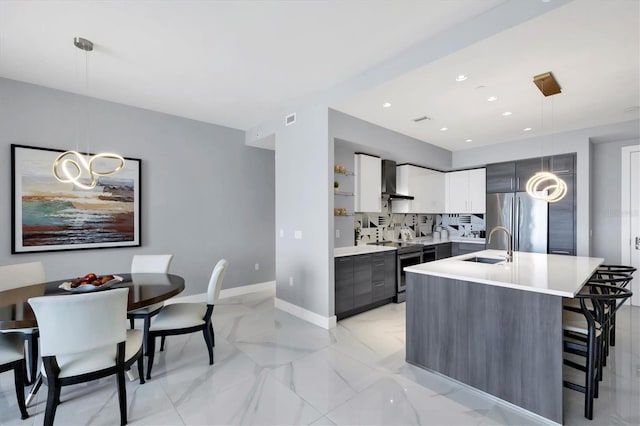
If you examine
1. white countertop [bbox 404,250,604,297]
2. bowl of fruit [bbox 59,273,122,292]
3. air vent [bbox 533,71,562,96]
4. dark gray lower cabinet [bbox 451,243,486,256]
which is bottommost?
dark gray lower cabinet [bbox 451,243,486,256]

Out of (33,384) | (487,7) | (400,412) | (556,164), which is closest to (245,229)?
(33,384)

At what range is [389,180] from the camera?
521 cm

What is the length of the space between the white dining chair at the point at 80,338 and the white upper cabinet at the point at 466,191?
575 centimetres

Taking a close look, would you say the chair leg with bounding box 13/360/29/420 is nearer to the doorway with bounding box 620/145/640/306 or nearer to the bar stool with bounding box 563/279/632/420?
the bar stool with bounding box 563/279/632/420

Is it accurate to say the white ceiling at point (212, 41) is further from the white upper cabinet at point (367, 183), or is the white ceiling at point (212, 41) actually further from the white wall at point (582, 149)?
the white wall at point (582, 149)

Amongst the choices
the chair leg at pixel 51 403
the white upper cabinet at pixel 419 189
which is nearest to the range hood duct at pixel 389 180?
the white upper cabinet at pixel 419 189

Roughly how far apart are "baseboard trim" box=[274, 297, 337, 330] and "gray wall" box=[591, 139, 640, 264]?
4420 millimetres

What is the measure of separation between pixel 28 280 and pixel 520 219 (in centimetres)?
650

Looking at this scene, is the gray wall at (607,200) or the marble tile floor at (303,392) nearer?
the marble tile floor at (303,392)

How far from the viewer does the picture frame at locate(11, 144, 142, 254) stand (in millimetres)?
3355

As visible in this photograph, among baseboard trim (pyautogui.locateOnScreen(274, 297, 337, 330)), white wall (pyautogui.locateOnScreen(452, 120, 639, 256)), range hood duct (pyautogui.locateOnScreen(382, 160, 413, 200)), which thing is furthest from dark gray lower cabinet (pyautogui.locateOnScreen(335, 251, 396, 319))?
white wall (pyautogui.locateOnScreen(452, 120, 639, 256))

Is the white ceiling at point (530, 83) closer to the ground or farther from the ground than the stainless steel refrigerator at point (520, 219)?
farther from the ground

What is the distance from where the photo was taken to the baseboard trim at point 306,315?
3.66m

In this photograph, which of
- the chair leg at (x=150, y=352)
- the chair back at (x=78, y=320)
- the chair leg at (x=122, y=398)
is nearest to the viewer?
the chair back at (x=78, y=320)
